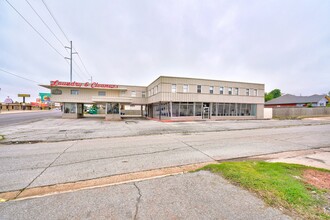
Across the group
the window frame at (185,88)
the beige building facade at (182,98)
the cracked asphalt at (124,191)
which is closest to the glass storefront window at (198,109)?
the beige building facade at (182,98)

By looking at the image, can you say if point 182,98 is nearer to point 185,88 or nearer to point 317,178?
point 185,88

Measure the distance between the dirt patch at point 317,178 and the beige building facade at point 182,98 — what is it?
1779 centimetres

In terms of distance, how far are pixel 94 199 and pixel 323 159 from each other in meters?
8.08

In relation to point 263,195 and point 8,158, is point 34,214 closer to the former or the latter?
point 263,195

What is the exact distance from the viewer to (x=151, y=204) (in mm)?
2721

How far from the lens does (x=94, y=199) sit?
9.58 ft

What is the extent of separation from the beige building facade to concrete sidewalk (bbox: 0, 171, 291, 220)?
18.2m

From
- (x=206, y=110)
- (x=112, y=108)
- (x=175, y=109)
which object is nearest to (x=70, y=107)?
(x=112, y=108)

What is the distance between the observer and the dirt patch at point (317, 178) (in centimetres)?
336

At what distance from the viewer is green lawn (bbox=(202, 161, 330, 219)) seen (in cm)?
254

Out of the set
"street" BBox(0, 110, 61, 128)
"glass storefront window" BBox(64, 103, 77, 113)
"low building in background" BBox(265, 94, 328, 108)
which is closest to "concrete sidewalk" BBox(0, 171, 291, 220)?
"street" BBox(0, 110, 61, 128)

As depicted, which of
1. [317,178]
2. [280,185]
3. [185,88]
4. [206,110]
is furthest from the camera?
[206,110]

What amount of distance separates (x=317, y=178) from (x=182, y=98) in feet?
61.7

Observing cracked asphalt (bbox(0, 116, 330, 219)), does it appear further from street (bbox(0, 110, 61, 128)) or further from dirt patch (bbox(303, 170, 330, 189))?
street (bbox(0, 110, 61, 128))
